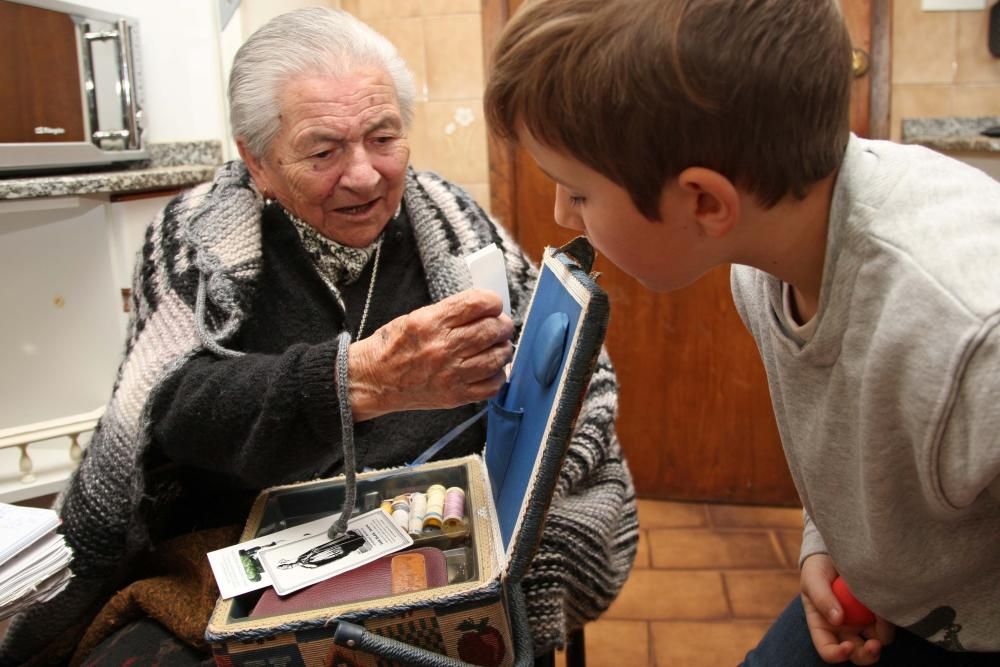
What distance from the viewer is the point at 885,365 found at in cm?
60

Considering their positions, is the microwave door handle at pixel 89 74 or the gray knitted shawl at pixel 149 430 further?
the microwave door handle at pixel 89 74

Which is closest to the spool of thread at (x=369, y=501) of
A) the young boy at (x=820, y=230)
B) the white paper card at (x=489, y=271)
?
the white paper card at (x=489, y=271)

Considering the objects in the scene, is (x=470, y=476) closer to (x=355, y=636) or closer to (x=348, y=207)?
(x=355, y=636)

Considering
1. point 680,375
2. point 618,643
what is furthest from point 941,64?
point 618,643

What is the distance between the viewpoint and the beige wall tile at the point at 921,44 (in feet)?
6.84

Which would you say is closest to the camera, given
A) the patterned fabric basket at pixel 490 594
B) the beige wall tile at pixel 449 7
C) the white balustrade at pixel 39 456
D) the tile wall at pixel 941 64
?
the patterned fabric basket at pixel 490 594

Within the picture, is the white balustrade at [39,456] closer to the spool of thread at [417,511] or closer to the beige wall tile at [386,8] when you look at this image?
the spool of thread at [417,511]

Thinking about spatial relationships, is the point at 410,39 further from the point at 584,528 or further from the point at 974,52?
the point at 584,528

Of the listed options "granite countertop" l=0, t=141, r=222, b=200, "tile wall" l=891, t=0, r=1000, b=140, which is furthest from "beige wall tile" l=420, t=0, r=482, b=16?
"tile wall" l=891, t=0, r=1000, b=140

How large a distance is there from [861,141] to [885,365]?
0.24 m

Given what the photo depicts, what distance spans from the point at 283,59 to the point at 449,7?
1264mm

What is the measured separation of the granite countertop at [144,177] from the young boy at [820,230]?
116cm

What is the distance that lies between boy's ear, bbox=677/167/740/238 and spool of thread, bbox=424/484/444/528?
39cm

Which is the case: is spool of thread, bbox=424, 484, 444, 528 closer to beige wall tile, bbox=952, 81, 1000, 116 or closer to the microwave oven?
the microwave oven
